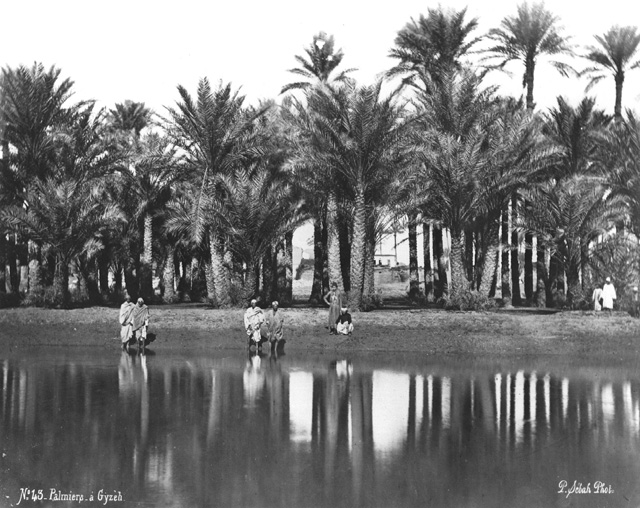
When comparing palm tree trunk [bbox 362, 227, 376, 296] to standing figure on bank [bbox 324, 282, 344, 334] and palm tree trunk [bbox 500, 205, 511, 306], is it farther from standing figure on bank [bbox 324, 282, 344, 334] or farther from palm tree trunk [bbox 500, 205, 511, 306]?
standing figure on bank [bbox 324, 282, 344, 334]

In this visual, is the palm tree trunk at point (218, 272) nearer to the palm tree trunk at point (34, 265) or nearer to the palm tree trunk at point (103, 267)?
the palm tree trunk at point (34, 265)

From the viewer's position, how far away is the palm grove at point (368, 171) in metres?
24.2

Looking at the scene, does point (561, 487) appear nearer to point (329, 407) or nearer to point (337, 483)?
point (337, 483)

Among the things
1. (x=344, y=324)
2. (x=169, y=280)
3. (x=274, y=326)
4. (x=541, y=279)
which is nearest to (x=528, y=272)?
(x=541, y=279)

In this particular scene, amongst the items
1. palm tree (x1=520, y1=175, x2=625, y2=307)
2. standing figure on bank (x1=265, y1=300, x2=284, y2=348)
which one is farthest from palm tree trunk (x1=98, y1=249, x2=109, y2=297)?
palm tree (x1=520, y1=175, x2=625, y2=307)

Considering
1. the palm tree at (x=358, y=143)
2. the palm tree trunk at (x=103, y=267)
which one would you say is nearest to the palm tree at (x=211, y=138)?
the palm tree at (x=358, y=143)

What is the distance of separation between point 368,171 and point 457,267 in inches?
165

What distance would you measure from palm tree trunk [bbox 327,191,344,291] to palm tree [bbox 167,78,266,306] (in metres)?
3.35

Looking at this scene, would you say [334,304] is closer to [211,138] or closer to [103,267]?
[211,138]

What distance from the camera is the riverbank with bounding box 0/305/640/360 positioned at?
20031 millimetres

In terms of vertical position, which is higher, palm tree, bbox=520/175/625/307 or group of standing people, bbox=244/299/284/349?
palm tree, bbox=520/175/625/307

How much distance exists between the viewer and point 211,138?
25.8 metres

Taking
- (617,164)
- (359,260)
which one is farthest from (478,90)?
(359,260)

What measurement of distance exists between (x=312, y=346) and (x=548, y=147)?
440 inches
